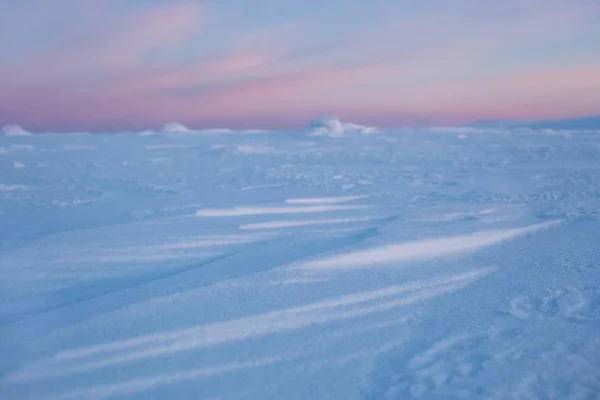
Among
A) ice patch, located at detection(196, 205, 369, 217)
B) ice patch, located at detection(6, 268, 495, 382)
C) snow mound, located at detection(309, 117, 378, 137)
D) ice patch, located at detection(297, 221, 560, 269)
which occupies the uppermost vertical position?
snow mound, located at detection(309, 117, 378, 137)

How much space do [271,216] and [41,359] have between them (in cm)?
334

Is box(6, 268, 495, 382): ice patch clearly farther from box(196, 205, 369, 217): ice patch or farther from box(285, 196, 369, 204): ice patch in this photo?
box(285, 196, 369, 204): ice patch

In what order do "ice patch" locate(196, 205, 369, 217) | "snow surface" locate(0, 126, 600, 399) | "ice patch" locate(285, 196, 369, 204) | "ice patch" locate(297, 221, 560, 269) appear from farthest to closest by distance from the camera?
"ice patch" locate(285, 196, 369, 204) < "ice patch" locate(196, 205, 369, 217) < "ice patch" locate(297, 221, 560, 269) < "snow surface" locate(0, 126, 600, 399)

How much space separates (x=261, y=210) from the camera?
5883 millimetres

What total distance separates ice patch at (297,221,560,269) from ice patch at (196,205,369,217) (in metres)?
1.82

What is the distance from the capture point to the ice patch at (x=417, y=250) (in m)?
3.67

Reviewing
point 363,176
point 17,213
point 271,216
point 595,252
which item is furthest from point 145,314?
point 363,176

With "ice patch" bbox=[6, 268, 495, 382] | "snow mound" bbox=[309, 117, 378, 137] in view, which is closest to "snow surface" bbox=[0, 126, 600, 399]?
"ice patch" bbox=[6, 268, 495, 382]

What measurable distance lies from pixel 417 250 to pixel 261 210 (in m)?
2.43

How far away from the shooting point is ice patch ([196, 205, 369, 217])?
569 cm

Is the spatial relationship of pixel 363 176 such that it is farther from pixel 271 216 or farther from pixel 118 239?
pixel 118 239

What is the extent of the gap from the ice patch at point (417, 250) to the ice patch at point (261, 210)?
1821 mm

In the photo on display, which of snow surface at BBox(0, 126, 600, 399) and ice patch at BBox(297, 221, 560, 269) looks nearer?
snow surface at BBox(0, 126, 600, 399)

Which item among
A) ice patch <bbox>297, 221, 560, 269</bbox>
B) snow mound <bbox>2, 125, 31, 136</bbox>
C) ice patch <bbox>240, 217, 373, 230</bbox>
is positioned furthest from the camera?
snow mound <bbox>2, 125, 31, 136</bbox>
